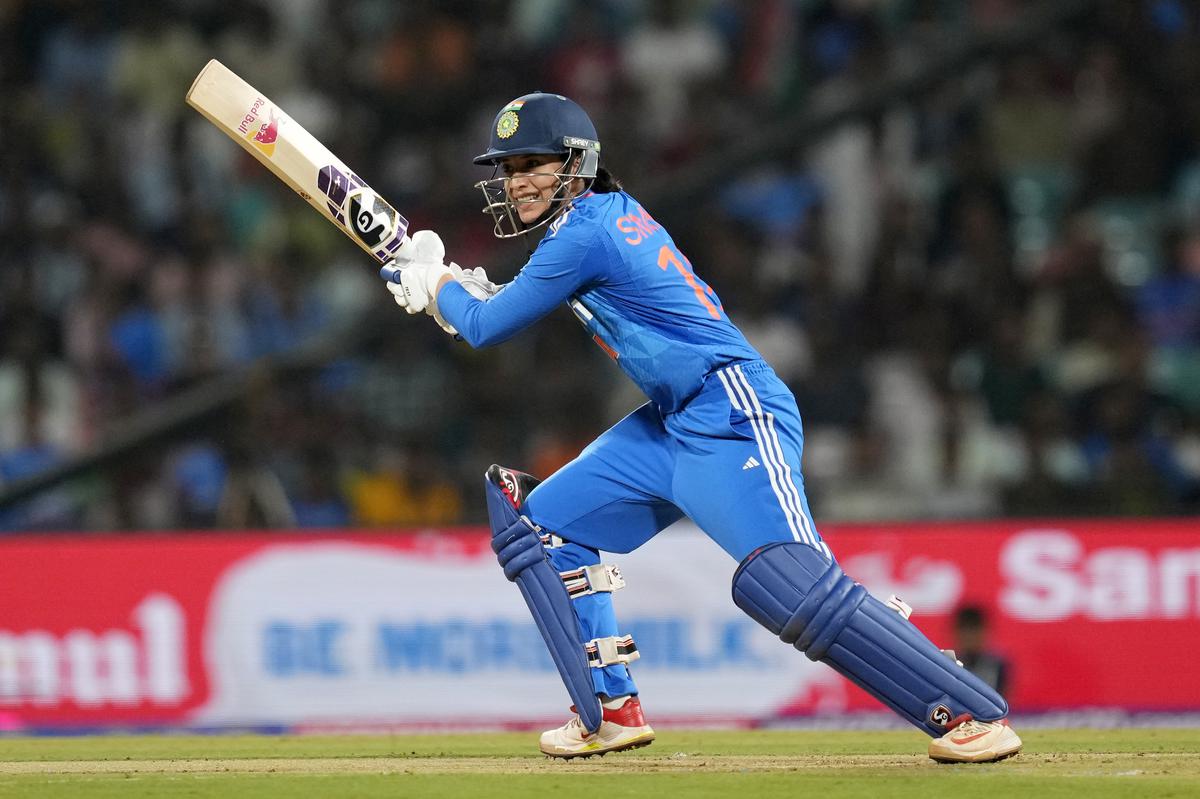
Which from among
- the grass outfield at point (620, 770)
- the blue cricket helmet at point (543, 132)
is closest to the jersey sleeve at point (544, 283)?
the blue cricket helmet at point (543, 132)

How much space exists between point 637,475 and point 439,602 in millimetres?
2844

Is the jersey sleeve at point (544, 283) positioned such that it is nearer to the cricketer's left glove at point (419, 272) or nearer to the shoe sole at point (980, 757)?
the cricketer's left glove at point (419, 272)

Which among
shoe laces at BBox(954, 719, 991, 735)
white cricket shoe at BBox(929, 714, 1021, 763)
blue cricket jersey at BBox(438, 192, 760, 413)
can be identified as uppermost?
blue cricket jersey at BBox(438, 192, 760, 413)

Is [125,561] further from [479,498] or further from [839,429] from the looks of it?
[839,429]

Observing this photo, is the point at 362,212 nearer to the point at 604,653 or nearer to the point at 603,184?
the point at 603,184

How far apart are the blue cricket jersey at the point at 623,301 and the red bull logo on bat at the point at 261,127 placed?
0.94 metres

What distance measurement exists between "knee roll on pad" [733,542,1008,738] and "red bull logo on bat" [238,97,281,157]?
6.69 feet

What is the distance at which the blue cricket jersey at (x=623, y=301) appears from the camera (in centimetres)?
468

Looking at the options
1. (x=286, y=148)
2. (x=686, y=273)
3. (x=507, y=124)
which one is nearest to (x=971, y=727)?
(x=686, y=273)

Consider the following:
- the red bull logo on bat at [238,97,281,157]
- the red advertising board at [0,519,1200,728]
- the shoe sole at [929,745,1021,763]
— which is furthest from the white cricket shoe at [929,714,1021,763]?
the red advertising board at [0,519,1200,728]

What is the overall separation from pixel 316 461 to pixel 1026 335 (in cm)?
380

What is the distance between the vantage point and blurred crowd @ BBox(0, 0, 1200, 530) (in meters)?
8.67

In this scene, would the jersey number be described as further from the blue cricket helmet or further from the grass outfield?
the grass outfield

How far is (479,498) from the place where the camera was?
28.2ft
